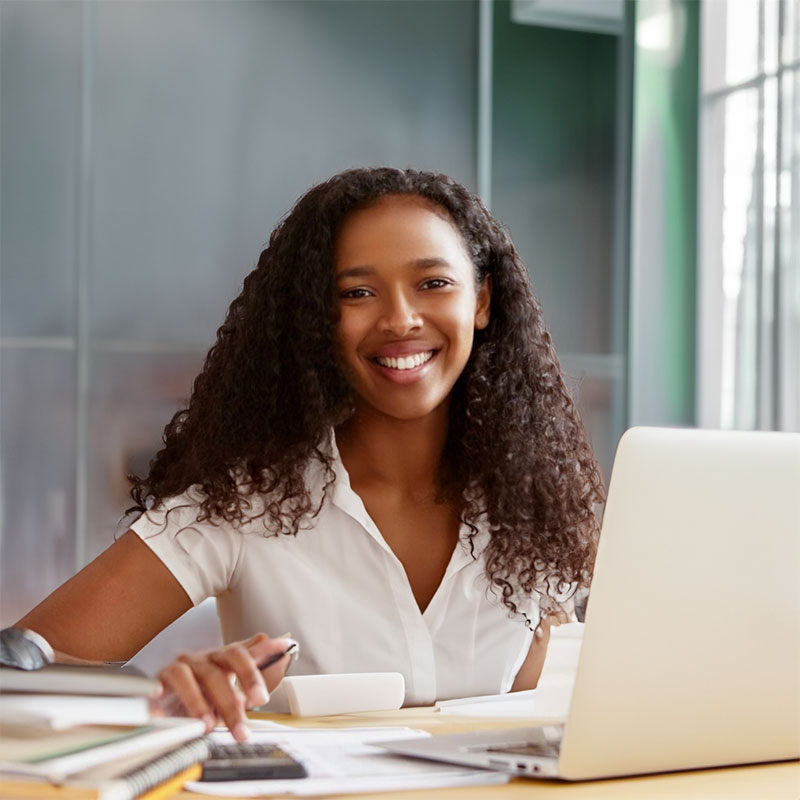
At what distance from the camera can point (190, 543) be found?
5.61ft

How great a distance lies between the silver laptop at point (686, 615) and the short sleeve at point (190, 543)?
0.72 metres

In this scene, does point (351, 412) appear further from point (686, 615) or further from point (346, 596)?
point (686, 615)

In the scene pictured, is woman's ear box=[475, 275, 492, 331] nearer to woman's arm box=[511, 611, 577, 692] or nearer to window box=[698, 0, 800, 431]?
woman's arm box=[511, 611, 577, 692]

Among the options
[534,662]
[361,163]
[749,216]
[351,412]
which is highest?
[361,163]

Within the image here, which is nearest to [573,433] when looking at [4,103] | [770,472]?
[770,472]

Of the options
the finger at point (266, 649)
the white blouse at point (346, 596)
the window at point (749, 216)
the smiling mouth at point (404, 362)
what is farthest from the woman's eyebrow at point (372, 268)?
the window at point (749, 216)

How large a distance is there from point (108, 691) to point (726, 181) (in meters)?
3.30

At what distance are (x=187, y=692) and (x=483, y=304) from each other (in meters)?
1.08

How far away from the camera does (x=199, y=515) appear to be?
67.8 inches

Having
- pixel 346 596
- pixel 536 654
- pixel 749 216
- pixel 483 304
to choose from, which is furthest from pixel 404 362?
pixel 749 216

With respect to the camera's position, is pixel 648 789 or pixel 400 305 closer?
pixel 648 789

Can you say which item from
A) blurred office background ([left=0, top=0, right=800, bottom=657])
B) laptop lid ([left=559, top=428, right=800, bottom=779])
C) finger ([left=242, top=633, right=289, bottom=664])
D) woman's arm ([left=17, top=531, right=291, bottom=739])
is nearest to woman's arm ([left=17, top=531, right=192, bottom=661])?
woman's arm ([left=17, top=531, right=291, bottom=739])

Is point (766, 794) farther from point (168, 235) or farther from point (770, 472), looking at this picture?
point (168, 235)

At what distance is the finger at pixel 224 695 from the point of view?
3.48 ft
